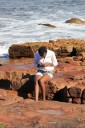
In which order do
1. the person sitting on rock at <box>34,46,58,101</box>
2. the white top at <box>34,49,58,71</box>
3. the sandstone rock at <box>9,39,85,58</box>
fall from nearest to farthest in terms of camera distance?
1. the person sitting on rock at <box>34,46,58,101</box>
2. the white top at <box>34,49,58,71</box>
3. the sandstone rock at <box>9,39,85,58</box>

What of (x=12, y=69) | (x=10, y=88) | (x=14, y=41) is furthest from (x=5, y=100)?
(x=14, y=41)

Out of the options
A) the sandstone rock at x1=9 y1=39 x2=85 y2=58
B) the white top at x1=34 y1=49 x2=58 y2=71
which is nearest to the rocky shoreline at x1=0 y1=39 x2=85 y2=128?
the white top at x1=34 y1=49 x2=58 y2=71

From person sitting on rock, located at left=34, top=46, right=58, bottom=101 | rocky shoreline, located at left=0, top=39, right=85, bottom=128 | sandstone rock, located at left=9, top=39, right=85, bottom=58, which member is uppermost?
person sitting on rock, located at left=34, top=46, right=58, bottom=101

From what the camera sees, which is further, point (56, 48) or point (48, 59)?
point (56, 48)

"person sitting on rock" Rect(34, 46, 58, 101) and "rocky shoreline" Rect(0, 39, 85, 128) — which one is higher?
"person sitting on rock" Rect(34, 46, 58, 101)

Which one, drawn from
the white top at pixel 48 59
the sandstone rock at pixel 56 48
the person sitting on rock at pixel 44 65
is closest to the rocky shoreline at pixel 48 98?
the person sitting on rock at pixel 44 65

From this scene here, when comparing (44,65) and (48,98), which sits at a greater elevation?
(44,65)

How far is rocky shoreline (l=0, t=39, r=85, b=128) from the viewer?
23.3ft

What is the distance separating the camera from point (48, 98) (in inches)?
356

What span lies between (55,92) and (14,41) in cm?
1113

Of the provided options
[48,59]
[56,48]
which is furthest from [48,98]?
[56,48]

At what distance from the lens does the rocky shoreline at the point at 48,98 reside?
7.11m

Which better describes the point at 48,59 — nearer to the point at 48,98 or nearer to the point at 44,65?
the point at 44,65

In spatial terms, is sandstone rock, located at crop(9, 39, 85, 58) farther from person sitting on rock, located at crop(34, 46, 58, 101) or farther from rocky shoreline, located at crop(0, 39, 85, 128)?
person sitting on rock, located at crop(34, 46, 58, 101)
